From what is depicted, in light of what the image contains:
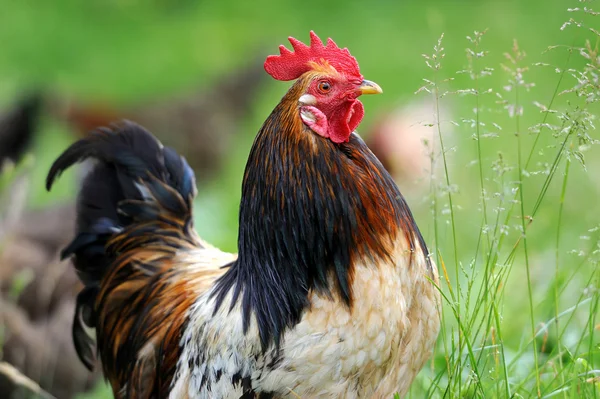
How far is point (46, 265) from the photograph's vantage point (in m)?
4.98

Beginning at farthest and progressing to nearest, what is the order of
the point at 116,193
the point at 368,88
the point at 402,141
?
the point at 402,141 → the point at 116,193 → the point at 368,88

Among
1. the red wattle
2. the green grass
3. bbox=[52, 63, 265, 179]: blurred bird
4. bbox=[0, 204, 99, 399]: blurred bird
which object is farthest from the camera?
bbox=[52, 63, 265, 179]: blurred bird

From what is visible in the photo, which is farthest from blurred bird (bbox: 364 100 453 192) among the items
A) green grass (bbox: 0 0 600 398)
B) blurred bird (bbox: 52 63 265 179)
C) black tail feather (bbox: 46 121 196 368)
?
black tail feather (bbox: 46 121 196 368)

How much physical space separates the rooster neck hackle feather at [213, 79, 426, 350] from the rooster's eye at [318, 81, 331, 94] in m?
0.06

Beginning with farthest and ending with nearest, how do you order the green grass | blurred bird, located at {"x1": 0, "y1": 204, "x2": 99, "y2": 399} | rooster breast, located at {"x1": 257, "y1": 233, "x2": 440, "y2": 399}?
the green grass, blurred bird, located at {"x1": 0, "y1": 204, "x2": 99, "y2": 399}, rooster breast, located at {"x1": 257, "y1": 233, "x2": 440, "y2": 399}

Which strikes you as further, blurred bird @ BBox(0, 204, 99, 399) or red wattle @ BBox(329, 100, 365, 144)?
blurred bird @ BBox(0, 204, 99, 399)

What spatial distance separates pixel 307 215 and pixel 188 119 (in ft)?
19.5

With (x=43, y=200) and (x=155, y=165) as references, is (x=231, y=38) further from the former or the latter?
(x=155, y=165)

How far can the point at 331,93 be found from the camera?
2.73m

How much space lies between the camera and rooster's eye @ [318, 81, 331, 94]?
2736mm

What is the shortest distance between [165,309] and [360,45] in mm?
8711

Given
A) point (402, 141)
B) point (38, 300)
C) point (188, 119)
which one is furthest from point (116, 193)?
point (188, 119)

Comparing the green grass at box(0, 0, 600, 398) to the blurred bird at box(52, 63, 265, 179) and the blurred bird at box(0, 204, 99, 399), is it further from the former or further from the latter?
the blurred bird at box(0, 204, 99, 399)

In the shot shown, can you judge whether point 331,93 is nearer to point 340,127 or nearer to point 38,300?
point 340,127
